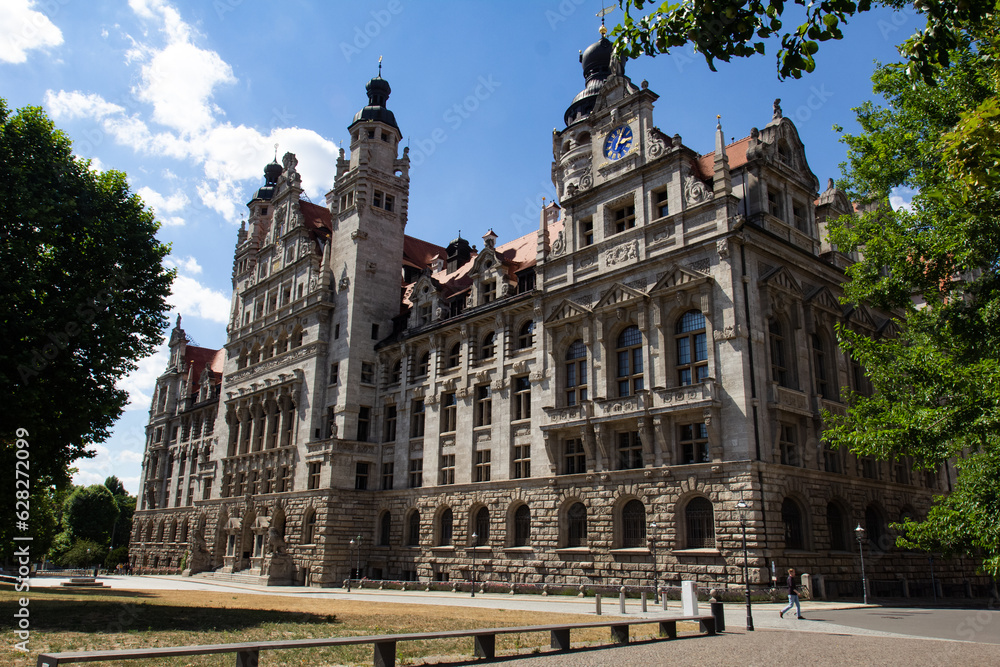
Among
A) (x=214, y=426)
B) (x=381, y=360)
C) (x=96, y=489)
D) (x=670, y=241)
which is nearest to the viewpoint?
(x=670, y=241)

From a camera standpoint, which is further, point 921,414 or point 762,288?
point 762,288

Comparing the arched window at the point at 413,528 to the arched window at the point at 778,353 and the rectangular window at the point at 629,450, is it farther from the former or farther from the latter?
the arched window at the point at 778,353

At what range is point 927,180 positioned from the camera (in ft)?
69.1

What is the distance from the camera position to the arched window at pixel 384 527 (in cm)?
4844

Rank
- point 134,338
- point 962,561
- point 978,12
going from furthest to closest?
point 962,561, point 134,338, point 978,12

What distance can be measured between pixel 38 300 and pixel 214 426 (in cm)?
5061

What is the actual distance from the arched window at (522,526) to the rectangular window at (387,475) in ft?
40.6

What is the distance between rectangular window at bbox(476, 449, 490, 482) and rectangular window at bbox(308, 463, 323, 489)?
12.8m

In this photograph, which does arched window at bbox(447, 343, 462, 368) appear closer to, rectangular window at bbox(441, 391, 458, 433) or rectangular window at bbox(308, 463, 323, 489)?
rectangular window at bbox(441, 391, 458, 433)

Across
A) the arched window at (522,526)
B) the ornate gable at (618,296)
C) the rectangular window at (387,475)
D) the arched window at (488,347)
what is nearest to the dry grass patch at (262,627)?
the arched window at (522,526)

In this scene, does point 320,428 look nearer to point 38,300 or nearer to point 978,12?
point 38,300

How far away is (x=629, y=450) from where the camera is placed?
35062 millimetres

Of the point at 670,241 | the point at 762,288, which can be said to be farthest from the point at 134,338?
the point at 762,288

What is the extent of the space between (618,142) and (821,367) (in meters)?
16.1
